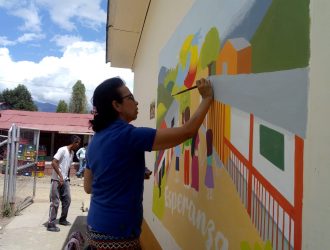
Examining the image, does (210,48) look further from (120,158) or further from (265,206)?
(265,206)

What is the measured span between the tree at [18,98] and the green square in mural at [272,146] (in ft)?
193

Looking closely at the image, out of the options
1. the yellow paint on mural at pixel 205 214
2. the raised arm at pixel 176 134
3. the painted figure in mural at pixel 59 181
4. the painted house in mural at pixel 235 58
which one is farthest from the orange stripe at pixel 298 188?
the painted figure in mural at pixel 59 181

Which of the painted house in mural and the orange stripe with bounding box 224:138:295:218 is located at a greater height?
the painted house in mural

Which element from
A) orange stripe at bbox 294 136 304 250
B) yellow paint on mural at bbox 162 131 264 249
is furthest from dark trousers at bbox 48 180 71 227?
orange stripe at bbox 294 136 304 250

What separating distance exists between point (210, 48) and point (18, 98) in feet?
195

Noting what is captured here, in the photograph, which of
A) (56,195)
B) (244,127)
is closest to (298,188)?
(244,127)

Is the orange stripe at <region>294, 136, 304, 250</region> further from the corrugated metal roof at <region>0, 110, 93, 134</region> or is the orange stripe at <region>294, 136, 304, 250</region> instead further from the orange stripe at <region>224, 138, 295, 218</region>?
the corrugated metal roof at <region>0, 110, 93, 134</region>

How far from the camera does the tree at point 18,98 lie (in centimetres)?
5640

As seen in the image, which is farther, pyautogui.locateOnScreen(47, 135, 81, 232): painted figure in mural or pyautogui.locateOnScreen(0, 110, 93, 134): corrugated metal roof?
pyautogui.locateOnScreen(0, 110, 93, 134): corrugated metal roof

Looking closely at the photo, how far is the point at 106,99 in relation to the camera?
7.12ft

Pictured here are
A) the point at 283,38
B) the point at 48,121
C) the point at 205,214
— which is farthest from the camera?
the point at 48,121

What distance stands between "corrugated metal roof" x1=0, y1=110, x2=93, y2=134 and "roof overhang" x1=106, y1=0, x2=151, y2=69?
48.6ft

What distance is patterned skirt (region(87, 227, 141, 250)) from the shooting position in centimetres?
204

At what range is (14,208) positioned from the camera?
828 cm
